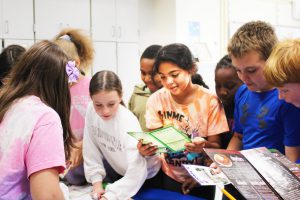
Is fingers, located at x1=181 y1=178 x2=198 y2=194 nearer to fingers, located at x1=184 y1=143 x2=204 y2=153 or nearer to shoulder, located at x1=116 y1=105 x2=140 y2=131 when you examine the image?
fingers, located at x1=184 y1=143 x2=204 y2=153

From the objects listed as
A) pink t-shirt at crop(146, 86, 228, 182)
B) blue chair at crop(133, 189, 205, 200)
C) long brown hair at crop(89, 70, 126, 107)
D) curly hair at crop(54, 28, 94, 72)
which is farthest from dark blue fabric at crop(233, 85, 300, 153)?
curly hair at crop(54, 28, 94, 72)

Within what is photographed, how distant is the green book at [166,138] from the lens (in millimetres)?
1332

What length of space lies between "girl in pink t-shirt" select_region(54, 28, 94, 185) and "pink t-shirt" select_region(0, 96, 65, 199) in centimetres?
73

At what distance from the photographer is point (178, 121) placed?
60.6 inches

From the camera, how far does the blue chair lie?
1.48 m

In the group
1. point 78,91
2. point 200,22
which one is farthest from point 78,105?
point 200,22

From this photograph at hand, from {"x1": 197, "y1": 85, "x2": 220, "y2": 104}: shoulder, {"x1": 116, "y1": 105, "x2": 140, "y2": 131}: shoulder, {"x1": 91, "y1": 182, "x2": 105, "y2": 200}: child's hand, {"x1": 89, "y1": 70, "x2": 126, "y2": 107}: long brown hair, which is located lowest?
{"x1": 91, "y1": 182, "x2": 105, "y2": 200}: child's hand

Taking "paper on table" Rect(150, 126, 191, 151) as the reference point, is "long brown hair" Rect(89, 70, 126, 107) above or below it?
above

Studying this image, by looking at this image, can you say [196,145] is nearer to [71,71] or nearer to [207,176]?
[207,176]

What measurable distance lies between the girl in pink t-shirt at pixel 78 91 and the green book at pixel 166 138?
50 centimetres

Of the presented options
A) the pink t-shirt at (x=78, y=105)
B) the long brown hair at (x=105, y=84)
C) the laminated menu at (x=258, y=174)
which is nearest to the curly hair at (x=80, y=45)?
the pink t-shirt at (x=78, y=105)

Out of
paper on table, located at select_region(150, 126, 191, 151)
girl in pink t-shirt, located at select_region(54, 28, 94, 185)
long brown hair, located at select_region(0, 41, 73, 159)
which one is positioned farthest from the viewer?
girl in pink t-shirt, located at select_region(54, 28, 94, 185)

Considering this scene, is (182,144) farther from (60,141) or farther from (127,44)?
(127,44)

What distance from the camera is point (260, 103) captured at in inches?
52.6
